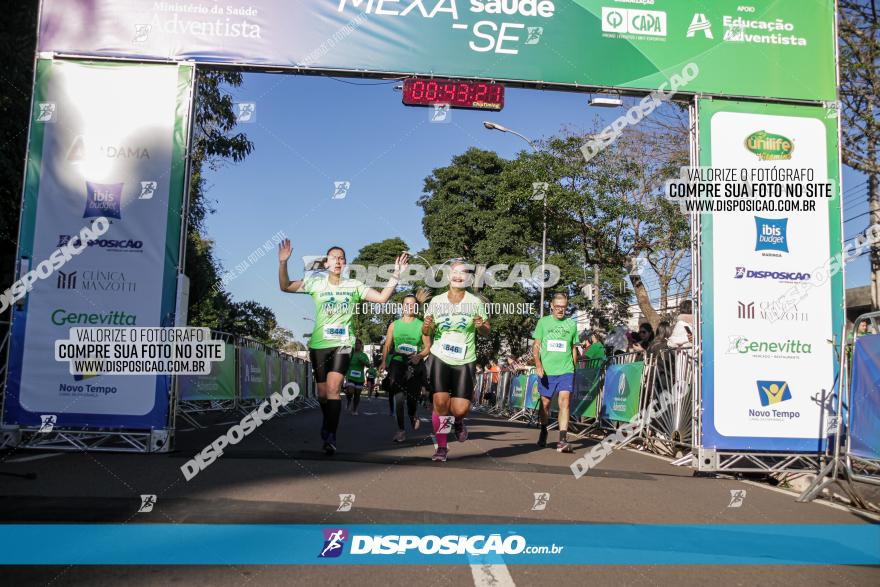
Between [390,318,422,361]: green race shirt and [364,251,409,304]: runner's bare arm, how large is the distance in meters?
3.89

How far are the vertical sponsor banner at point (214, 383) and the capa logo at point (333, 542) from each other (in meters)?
9.52

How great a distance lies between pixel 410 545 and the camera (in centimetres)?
433

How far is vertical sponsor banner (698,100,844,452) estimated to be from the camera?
8.99 m

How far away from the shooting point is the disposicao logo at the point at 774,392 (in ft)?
29.6

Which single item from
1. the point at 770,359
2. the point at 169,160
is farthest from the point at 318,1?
the point at 770,359

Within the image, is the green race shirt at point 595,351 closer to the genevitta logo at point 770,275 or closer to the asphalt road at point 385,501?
the asphalt road at point 385,501

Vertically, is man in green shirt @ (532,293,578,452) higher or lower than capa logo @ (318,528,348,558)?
higher

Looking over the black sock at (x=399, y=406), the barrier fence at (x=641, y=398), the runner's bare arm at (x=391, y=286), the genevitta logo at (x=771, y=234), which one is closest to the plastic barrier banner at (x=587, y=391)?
the barrier fence at (x=641, y=398)

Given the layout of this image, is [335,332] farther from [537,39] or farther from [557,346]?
[537,39]

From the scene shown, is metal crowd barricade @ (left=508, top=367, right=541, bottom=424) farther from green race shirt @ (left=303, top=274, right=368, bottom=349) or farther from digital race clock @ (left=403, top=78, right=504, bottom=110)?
green race shirt @ (left=303, top=274, right=368, bottom=349)

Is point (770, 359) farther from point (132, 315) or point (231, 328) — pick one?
point (231, 328)

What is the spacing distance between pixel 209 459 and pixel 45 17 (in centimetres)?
578

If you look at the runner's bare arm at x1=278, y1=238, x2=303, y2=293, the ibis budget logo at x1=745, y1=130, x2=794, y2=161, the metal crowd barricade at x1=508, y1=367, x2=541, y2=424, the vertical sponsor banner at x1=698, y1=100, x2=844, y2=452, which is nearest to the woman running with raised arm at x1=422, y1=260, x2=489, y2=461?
the runner's bare arm at x1=278, y1=238, x2=303, y2=293

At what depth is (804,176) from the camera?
9430mm
